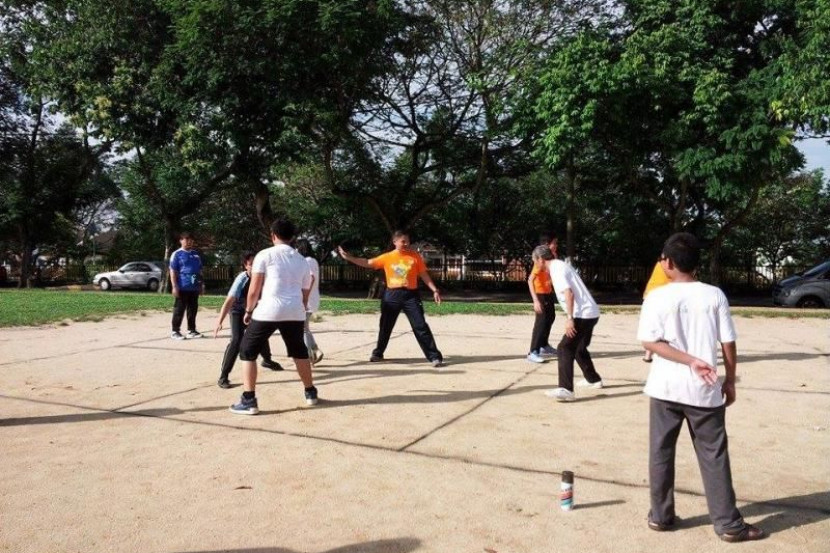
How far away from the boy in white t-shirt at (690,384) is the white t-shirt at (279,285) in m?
3.32

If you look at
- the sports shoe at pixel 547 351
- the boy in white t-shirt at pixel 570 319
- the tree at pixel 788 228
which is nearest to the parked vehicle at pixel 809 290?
the tree at pixel 788 228

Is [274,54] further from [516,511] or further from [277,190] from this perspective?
[516,511]

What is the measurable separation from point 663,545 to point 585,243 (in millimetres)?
28424

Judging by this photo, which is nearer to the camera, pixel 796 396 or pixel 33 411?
pixel 33 411

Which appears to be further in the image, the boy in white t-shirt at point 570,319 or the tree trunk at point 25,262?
the tree trunk at point 25,262

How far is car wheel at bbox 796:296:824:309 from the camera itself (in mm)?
19500

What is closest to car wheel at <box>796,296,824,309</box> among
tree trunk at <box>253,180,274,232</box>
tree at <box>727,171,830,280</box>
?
tree at <box>727,171,830,280</box>

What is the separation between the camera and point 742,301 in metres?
26.0

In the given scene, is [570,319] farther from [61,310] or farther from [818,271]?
[818,271]

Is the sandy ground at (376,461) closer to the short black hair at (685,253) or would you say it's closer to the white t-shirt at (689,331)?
the white t-shirt at (689,331)

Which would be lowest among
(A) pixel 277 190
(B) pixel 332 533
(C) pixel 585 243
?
(B) pixel 332 533

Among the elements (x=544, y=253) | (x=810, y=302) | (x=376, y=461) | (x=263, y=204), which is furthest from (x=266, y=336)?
(x=263, y=204)

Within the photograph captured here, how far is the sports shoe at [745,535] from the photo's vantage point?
133 inches

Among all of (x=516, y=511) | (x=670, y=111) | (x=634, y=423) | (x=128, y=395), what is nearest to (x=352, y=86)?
(x=670, y=111)
